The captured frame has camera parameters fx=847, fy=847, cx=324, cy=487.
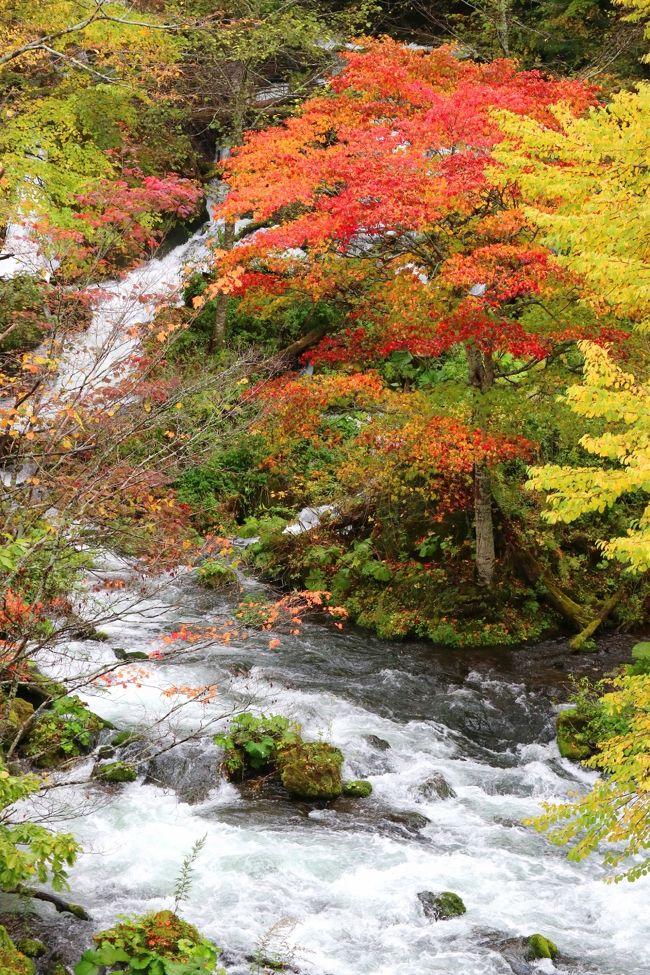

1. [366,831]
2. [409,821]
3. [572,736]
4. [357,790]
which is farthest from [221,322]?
[366,831]

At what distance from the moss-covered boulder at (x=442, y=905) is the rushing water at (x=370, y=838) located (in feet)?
0.23

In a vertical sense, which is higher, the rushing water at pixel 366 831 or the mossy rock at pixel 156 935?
the mossy rock at pixel 156 935

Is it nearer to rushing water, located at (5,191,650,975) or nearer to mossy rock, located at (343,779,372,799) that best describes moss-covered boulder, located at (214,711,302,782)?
rushing water, located at (5,191,650,975)

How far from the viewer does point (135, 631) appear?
1252 centimetres

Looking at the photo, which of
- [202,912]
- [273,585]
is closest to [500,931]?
[202,912]

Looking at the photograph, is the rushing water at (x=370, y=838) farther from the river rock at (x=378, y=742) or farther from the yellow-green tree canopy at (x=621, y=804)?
the yellow-green tree canopy at (x=621, y=804)

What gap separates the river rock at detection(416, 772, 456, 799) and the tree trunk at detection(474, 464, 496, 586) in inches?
188

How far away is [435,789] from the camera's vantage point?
29.2ft

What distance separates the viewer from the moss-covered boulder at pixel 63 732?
859cm

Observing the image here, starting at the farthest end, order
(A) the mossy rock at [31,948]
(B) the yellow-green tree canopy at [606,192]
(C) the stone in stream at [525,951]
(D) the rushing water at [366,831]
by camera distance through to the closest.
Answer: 1. (D) the rushing water at [366,831]
2. (C) the stone in stream at [525,951]
3. (A) the mossy rock at [31,948]
4. (B) the yellow-green tree canopy at [606,192]

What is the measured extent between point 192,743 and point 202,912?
2.67m

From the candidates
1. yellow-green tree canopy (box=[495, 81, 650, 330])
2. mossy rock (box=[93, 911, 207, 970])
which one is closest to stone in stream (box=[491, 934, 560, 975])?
mossy rock (box=[93, 911, 207, 970])

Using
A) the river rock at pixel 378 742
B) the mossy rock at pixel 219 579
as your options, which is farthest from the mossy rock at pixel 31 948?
the mossy rock at pixel 219 579

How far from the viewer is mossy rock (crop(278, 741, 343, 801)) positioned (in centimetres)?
861
